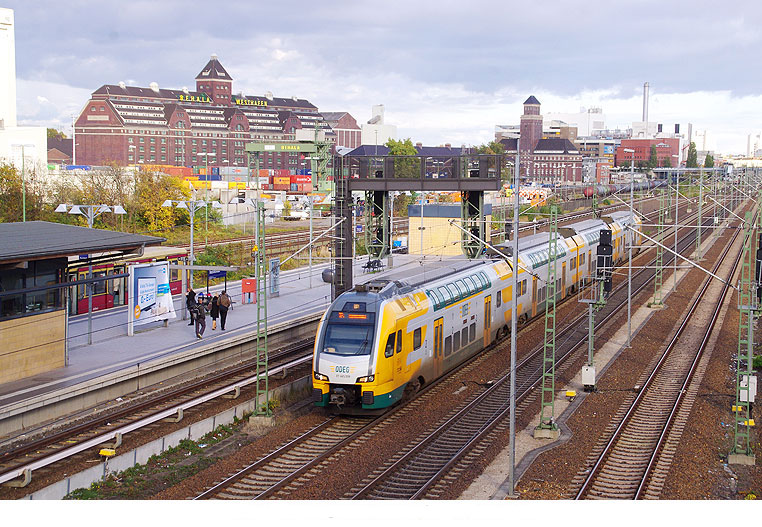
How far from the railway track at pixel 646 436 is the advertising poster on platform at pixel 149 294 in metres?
15.2

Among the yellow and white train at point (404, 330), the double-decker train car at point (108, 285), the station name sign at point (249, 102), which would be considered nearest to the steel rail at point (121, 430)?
the yellow and white train at point (404, 330)

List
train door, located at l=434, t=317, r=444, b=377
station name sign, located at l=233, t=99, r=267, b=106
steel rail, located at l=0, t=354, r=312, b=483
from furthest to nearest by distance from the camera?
station name sign, located at l=233, t=99, r=267, b=106, train door, located at l=434, t=317, r=444, b=377, steel rail, located at l=0, t=354, r=312, b=483

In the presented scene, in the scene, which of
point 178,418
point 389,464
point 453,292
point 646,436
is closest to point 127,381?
point 178,418

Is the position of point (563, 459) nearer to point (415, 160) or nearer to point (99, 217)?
point (415, 160)

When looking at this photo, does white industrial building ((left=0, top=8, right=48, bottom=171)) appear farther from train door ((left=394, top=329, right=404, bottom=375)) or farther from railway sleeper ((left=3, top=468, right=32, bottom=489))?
railway sleeper ((left=3, top=468, right=32, bottom=489))

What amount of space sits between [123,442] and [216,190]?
75634 millimetres

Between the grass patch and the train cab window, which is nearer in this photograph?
the grass patch

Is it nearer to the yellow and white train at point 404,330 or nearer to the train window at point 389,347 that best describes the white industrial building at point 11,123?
the yellow and white train at point 404,330

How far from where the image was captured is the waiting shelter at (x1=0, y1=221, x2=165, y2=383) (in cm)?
1972

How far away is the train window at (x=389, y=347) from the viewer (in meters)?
18.9

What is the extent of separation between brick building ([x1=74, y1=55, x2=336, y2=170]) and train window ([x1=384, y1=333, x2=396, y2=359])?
362 feet

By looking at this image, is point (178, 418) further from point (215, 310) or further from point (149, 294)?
point (149, 294)

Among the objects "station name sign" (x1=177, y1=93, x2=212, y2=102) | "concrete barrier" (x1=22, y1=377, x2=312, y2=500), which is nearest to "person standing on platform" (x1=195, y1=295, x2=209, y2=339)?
"concrete barrier" (x1=22, y1=377, x2=312, y2=500)

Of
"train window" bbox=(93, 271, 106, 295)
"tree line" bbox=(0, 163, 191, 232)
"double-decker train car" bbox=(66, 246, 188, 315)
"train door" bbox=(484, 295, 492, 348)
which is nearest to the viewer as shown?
"train door" bbox=(484, 295, 492, 348)
